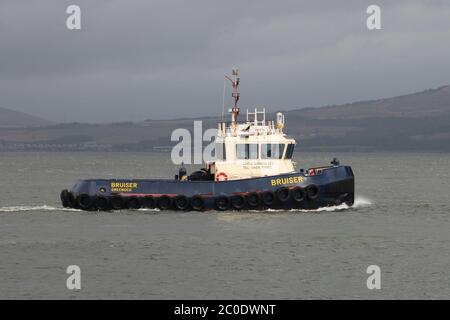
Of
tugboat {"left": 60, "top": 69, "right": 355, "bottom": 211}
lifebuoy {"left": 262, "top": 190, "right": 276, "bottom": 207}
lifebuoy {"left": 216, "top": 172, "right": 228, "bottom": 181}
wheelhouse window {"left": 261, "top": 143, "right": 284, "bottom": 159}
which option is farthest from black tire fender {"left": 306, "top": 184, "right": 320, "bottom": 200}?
lifebuoy {"left": 216, "top": 172, "right": 228, "bottom": 181}

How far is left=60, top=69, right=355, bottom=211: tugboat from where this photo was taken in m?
45.0

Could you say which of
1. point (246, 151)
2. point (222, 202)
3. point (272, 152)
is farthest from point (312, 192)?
point (222, 202)

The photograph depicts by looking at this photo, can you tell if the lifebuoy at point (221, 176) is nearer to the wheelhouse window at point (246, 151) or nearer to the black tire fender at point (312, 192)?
the wheelhouse window at point (246, 151)

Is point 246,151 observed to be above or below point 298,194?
above

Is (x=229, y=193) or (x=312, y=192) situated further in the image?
(x=312, y=192)

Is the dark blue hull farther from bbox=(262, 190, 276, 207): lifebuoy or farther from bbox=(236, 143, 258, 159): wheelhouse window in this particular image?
bbox=(236, 143, 258, 159): wheelhouse window

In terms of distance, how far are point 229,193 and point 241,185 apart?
2.21ft

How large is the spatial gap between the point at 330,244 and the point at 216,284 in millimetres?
9190

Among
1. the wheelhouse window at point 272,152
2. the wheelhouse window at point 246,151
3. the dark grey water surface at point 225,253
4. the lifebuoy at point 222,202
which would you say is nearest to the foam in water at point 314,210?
the dark grey water surface at point 225,253

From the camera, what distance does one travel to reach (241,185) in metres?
44.9

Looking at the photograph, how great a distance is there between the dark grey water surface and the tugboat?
0.57 metres

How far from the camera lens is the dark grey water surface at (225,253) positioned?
1164 inches

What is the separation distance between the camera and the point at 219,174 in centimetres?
4622

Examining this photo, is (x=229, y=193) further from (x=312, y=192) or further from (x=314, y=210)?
(x=314, y=210)
